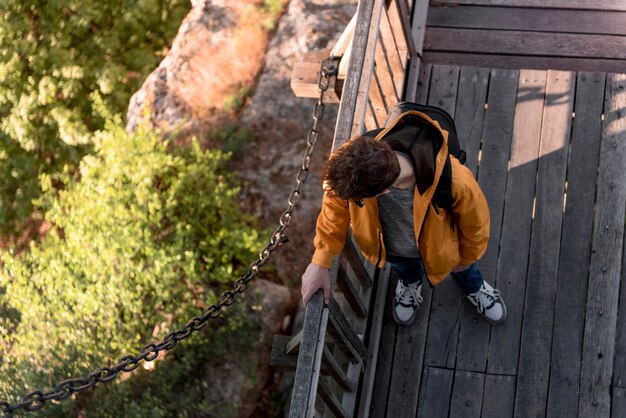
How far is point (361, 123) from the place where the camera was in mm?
3361

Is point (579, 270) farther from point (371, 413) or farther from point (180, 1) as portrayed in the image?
point (180, 1)

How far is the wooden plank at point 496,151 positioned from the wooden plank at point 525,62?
404 millimetres

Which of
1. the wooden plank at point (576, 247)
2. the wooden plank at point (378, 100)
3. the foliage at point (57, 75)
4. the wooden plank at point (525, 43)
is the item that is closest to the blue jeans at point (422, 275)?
the wooden plank at point (576, 247)

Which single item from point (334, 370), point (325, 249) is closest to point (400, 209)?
point (325, 249)

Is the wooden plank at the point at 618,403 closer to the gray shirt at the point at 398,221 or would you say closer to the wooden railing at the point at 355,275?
the wooden railing at the point at 355,275

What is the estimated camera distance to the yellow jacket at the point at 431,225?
264 cm

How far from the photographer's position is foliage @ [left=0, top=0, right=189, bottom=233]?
7926 mm

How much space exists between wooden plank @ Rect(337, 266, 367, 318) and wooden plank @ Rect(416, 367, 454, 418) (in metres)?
0.46

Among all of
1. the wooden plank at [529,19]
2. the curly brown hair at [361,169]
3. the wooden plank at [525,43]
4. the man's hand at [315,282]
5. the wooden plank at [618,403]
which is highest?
the curly brown hair at [361,169]

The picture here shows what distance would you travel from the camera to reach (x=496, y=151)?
425cm

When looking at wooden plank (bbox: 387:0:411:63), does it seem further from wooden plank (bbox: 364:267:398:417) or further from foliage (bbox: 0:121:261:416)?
foliage (bbox: 0:121:261:416)

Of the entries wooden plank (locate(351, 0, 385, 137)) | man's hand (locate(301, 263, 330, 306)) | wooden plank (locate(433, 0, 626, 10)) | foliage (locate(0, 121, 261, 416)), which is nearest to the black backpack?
man's hand (locate(301, 263, 330, 306))

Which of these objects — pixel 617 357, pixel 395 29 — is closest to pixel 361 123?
pixel 395 29

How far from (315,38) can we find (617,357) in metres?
5.05
